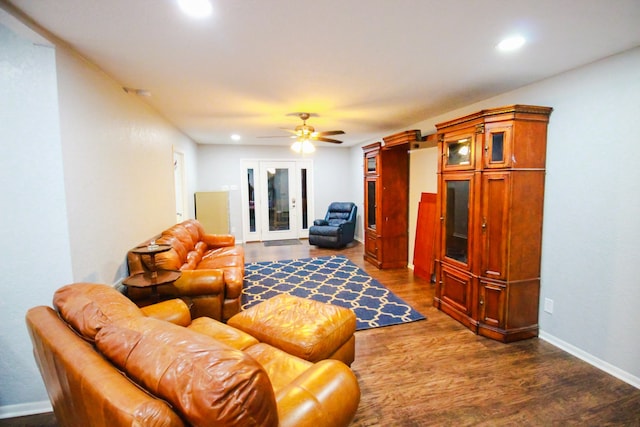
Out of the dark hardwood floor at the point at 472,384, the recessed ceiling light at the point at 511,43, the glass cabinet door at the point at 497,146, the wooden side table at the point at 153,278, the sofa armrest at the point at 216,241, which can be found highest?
the recessed ceiling light at the point at 511,43

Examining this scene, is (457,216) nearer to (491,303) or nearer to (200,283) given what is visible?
(491,303)

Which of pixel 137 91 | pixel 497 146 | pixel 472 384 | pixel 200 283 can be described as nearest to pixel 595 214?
pixel 497 146

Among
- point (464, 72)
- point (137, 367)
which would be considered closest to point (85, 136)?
point (137, 367)

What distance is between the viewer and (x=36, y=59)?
1841 mm

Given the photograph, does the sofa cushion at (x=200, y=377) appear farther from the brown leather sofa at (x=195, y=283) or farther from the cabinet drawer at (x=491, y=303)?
the cabinet drawer at (x=491, y=303)

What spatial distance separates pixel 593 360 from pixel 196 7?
3.88m

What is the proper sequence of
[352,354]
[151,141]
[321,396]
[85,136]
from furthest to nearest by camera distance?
[151,141] < [352,354] < [85,136] < [321,396]

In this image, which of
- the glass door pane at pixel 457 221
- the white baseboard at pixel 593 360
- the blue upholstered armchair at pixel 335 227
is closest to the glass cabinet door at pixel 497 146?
the glass door pane at pixel 457 221

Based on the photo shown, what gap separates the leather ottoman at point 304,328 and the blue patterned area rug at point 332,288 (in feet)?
3.03

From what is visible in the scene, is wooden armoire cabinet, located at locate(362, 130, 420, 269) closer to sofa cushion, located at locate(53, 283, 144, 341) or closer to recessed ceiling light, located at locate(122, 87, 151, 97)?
recessed ceiling light, located at locate(122, 87, 151, 97)

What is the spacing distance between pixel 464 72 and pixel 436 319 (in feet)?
8.30

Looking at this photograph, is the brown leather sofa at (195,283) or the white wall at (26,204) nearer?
the white wall at (26,204)

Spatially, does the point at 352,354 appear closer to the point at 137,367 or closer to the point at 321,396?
the point at 321,396

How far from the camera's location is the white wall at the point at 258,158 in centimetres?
720
